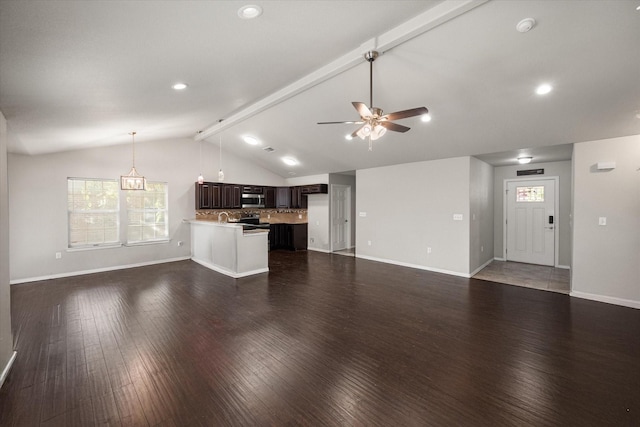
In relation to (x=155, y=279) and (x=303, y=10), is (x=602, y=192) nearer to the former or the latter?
(x=303, y=10)

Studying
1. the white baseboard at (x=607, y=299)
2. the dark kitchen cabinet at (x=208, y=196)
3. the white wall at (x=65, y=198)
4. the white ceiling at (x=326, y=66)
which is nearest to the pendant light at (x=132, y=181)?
the white wall at (x=65, y=198)

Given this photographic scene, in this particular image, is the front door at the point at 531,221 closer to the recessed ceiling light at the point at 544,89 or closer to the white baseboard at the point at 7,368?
the recessed ceiling light at the point at 544,89

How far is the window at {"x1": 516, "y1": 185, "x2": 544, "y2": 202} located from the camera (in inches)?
260

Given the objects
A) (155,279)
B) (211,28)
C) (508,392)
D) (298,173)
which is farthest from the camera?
(298,173)

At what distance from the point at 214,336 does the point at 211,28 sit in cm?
302

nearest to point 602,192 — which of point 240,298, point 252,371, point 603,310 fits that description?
point 603,310

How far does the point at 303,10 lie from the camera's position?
2062 millimetres

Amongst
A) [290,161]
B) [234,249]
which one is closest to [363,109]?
[234,249]

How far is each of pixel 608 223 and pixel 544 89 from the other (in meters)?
2.46

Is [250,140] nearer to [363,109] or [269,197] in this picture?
[269,197]

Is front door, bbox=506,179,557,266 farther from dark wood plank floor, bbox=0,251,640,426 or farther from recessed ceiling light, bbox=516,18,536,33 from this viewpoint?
recessed ceiling light, bbox=516,18,536,33

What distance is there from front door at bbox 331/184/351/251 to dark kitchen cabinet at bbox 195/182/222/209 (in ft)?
11.1

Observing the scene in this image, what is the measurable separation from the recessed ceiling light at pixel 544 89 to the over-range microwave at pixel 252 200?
7225 mm

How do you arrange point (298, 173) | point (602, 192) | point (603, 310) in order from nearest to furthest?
point (603, 310) < point (602, 192) < point (298, 173)
